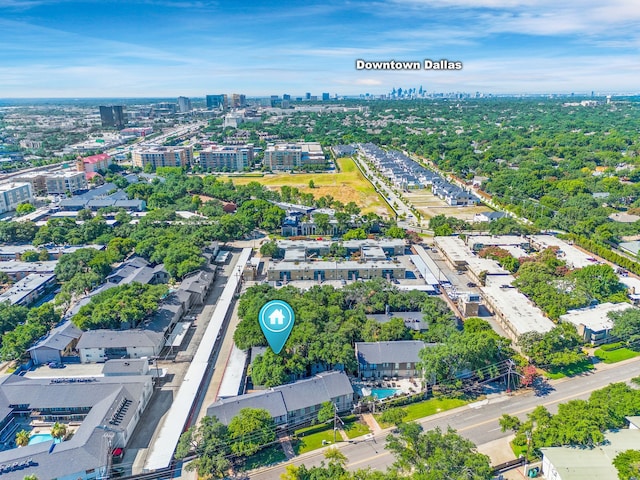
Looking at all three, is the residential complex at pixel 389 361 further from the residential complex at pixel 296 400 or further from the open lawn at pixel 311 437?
the open lawn at pixel 311 437

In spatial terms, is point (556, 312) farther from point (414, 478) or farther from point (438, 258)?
point (414, 478)

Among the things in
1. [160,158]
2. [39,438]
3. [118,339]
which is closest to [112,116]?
[160,158]

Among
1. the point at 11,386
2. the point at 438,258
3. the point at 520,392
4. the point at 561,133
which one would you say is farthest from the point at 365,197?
the point at 561,133

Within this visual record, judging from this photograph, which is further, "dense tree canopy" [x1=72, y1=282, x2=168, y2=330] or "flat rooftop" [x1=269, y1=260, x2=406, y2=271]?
"flat rooftop" [x1=269, y1=260, x2=406, y2=271]

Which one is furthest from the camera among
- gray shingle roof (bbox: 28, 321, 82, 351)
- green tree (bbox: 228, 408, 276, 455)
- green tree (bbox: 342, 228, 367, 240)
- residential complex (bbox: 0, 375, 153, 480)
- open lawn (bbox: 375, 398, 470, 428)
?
green tree (bbox: 342, 228, 367, 240)

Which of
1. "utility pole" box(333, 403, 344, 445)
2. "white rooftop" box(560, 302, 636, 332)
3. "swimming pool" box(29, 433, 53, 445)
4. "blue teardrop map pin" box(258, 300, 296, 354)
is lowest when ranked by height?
"swimming pool" box(29, 433, 53, 445)

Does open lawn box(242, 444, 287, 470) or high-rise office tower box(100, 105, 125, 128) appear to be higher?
high-rise office tower box(100, 105, 125, 128)

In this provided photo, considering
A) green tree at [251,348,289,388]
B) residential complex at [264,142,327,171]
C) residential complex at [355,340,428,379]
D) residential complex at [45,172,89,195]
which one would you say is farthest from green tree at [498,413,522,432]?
residential complex at [264,142,327,171]

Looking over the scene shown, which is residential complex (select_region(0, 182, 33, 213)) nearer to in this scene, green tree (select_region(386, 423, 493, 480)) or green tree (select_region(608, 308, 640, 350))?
green tree (select_region(386, 423, 493, 480))
